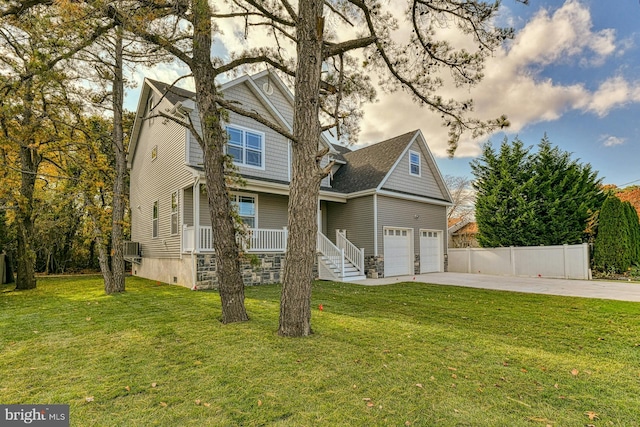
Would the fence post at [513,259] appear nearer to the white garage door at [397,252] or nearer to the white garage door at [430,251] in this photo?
the white garage door at [430,251]

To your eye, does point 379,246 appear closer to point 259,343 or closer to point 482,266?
point 482,266

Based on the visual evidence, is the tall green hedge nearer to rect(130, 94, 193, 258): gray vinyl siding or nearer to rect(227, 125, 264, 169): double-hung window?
rect(227, 125, 264, 169): double-hung window

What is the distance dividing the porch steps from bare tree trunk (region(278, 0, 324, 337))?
285 inches

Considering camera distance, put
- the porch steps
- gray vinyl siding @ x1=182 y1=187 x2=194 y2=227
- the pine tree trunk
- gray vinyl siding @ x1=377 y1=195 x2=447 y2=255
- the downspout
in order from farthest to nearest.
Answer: gray vinyl siding @ x1=377 y1=195 x2=447 y2=255 → the porch steps → gray vinyl siding @ x1=182 y1=187 x2=194 y2=227 → the pine tree trunk → the downspout

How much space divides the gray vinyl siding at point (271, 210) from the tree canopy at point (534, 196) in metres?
9.01

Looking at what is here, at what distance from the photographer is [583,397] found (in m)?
2.77

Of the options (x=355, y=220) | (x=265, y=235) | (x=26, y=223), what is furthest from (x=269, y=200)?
(x=26, y=223)

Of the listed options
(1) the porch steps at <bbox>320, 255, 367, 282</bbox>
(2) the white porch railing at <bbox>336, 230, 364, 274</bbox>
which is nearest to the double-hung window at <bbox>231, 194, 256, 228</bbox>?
(1) the porch steps at <bbox>320, 255, 367, 282</bbox>

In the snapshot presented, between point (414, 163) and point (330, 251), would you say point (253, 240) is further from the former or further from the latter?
point (414, 163)

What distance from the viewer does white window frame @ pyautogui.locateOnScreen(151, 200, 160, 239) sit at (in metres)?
13.1

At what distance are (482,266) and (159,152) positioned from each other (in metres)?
14.9

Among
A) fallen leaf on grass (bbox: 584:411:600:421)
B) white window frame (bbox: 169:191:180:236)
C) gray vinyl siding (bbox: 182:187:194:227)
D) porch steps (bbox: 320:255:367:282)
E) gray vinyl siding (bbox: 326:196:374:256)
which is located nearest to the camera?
fallen leaf on grass (bbox: 584:411:600:421)

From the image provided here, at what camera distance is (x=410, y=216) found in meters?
14.3

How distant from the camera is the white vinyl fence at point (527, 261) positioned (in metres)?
12.0
